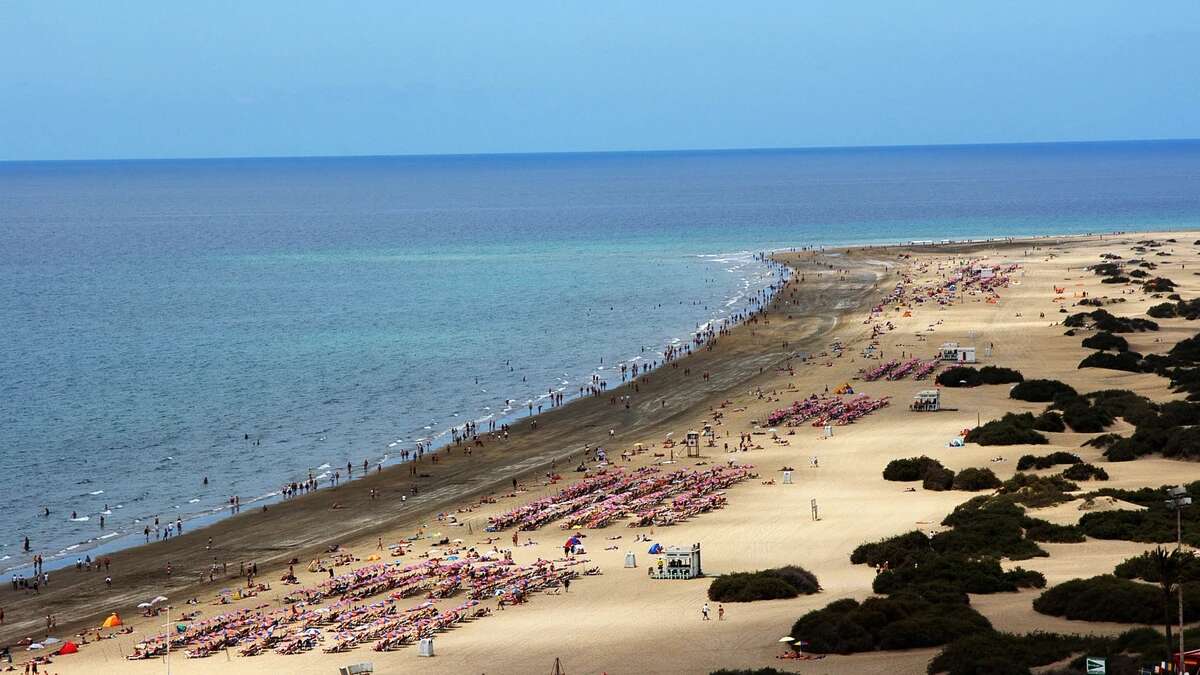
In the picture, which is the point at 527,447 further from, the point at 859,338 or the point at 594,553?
the point at 859,338

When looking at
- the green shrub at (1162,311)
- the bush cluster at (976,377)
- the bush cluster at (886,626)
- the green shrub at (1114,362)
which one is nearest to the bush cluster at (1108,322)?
the green shrub at (1162,311)

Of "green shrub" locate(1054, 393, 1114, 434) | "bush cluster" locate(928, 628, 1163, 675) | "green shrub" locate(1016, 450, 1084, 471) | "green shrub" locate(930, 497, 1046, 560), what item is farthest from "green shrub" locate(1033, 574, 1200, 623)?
"green shrub" locate(1054, 393, 1114, 434)

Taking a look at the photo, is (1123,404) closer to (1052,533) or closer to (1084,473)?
(1084,473)

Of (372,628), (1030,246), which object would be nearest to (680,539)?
(372,628)

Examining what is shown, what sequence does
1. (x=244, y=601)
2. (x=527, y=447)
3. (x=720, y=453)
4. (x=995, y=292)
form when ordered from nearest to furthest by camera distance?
(x=244, y=601) → (x=720, y=453) → (x=527, y=447) → (x=995, y=292)

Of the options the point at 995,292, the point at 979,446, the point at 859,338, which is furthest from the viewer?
the point at 995,292

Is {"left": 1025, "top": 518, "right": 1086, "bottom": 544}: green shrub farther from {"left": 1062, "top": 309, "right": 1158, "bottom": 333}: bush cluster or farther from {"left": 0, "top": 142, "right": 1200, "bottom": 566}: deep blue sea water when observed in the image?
{"left": 1062, "top": 309, "right": 1158, "bottom": 333}: bush cluster

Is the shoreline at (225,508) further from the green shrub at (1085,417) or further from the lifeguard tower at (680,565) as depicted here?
the green shrub at (1085,417)
